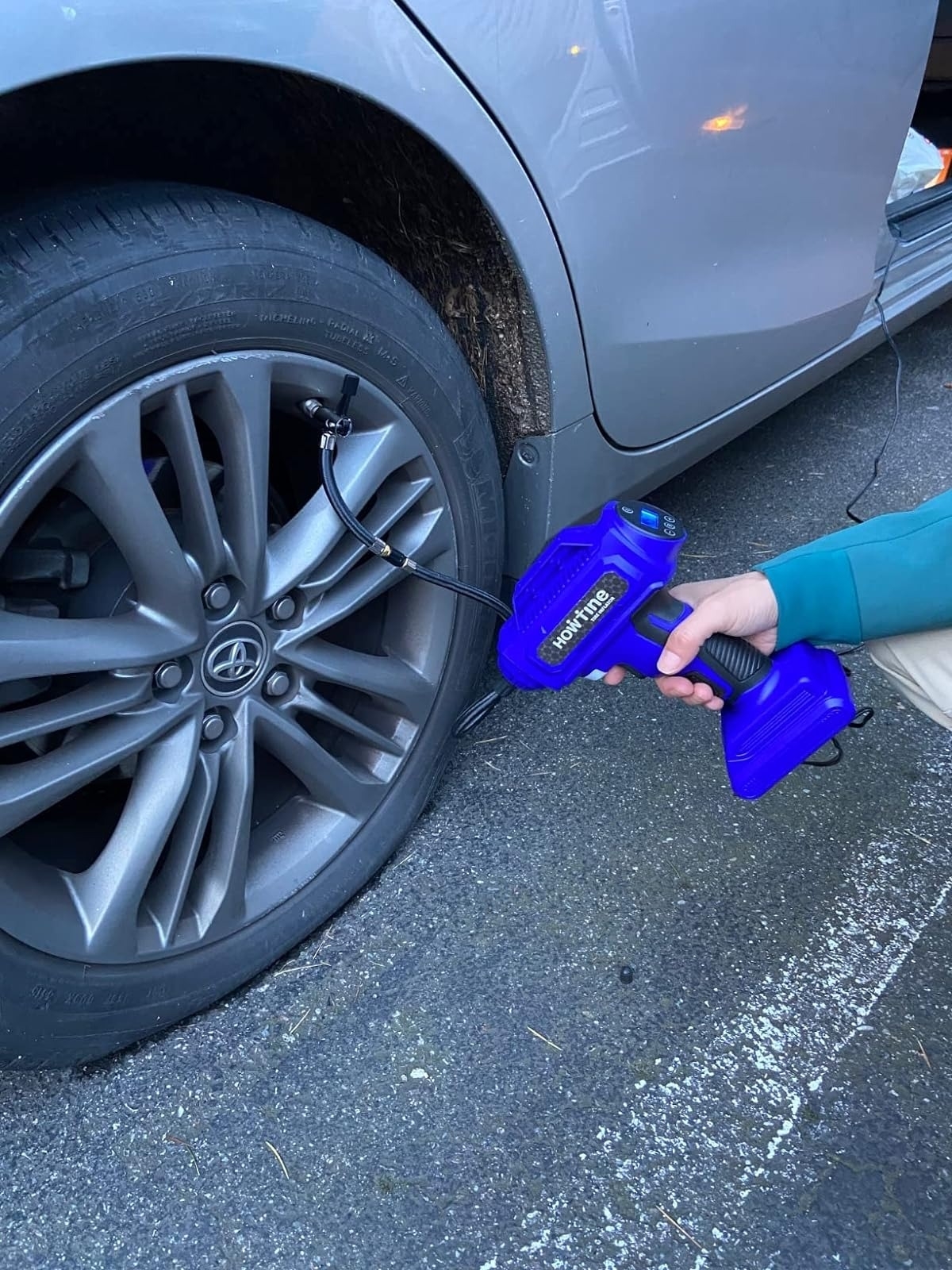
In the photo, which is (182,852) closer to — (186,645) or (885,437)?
(186,645)

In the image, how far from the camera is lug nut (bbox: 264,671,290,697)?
1.40 meters

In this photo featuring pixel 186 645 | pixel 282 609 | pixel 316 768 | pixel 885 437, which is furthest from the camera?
pixel 885 437

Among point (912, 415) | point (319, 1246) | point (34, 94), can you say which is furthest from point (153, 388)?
point (912, 415)

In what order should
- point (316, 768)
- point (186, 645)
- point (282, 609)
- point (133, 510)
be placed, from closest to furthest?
point (133, 510), point (186, 645), point (282, 609), point (316, 768)

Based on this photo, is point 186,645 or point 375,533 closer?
point 186,645

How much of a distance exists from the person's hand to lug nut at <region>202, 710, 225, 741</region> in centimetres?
55

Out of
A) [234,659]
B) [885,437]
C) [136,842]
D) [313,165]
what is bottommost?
[885,437]

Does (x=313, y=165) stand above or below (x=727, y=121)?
above

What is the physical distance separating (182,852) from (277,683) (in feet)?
0.81

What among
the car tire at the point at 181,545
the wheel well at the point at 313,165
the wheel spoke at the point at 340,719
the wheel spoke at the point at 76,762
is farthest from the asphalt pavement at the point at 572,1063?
the wheel well at the point at 313,165

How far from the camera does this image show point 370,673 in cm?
151

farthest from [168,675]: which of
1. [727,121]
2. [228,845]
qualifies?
[727,121]

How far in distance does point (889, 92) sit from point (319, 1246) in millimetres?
2157

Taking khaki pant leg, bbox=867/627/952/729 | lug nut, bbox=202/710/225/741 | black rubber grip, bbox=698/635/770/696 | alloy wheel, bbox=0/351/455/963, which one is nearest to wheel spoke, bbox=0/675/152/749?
alloy wheel, bbox=0/351/455/963
